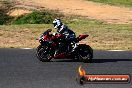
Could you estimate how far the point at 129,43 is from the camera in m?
22.1

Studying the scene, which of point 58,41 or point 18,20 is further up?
point 58,41

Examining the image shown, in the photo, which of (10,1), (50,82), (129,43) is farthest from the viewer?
(10,1)

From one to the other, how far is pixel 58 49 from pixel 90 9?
1882 centimetres

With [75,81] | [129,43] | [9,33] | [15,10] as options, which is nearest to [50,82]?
[75,81]

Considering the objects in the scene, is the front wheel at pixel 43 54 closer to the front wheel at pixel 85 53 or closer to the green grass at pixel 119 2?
the front wheel at pixel 85 53

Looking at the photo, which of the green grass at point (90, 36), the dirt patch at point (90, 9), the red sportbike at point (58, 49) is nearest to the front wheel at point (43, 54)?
the red sportbike at point (58, 49)

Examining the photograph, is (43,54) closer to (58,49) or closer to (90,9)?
(58,49)

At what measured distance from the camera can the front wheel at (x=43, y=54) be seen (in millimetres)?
17359

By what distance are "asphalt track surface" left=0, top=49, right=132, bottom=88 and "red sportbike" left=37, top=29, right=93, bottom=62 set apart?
220mm

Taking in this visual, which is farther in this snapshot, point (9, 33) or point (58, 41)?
point (9, 33)

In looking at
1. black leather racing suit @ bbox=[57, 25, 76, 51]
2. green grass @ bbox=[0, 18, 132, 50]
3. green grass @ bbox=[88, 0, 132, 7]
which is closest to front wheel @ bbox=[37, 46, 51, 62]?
black leather racing suit @ bbox=[57, 25, 76, 51]

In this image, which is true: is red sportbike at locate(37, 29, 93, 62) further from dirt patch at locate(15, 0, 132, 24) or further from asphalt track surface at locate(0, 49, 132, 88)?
dirt patch at locate(15, 0, 132, 24)

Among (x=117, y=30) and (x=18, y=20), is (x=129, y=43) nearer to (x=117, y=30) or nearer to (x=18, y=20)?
(x=117, y=30)

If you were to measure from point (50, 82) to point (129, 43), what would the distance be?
842 cm
